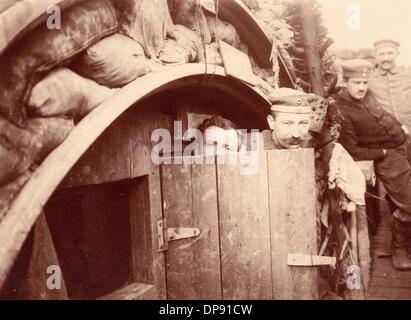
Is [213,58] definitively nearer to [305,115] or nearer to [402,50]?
[305,115]

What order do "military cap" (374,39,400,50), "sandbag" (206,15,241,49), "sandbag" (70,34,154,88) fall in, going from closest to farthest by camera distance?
"sandbag" (70,34,154,88) < "sandbag" (206,15,241,49) < "military cap" (374,39,400,50)

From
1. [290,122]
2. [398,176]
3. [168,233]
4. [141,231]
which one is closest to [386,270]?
[398,176]

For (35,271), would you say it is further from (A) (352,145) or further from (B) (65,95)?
(A) (352,145)

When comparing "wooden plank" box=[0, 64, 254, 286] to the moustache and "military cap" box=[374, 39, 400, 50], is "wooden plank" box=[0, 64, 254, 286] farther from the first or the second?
"military cap" box=[374, 39, 400, 50]

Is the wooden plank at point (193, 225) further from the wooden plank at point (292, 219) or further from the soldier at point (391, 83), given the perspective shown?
the soldier at point (391, 83)

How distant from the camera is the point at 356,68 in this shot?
105 inches

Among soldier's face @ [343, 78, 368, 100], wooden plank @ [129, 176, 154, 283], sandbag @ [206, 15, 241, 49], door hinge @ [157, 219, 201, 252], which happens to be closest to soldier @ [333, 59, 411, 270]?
soldier's face @ [343, 78, 368, 100]

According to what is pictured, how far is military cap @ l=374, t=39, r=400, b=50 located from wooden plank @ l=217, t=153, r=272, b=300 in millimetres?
1092

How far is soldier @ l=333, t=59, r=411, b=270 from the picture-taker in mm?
2709

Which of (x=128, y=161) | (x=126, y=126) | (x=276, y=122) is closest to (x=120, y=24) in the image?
(x=126, y=126)

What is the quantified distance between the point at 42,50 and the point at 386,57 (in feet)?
6.23

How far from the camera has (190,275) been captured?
2121mm

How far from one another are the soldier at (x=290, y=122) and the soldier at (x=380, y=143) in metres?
0.72

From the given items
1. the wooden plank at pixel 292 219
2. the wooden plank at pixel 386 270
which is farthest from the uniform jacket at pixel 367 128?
the wooden plank at pixel 292 219
